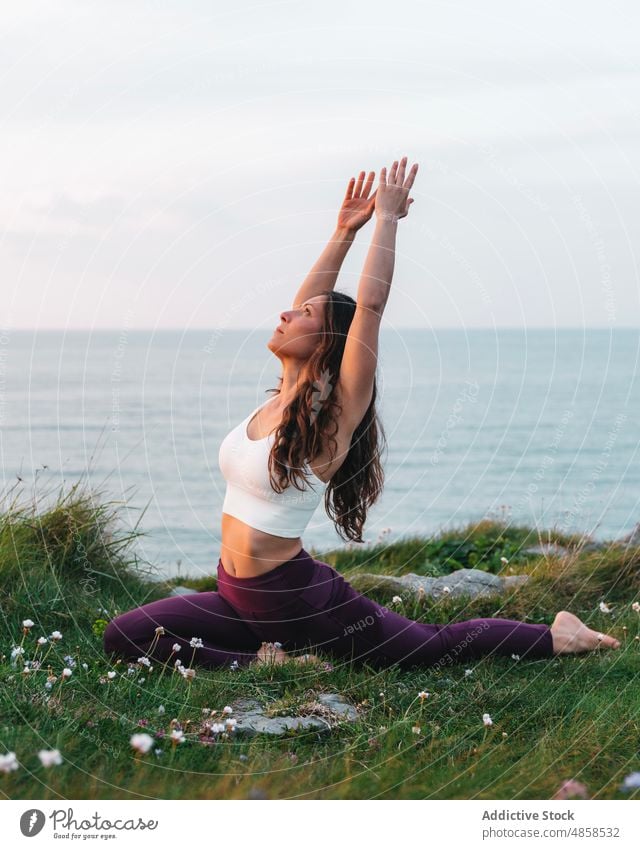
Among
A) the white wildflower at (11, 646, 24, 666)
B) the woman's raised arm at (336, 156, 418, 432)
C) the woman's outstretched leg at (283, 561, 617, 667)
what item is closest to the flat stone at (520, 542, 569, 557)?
the woman's outstretched leg at (283, 561, 617, 667)

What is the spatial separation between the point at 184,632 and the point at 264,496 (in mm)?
914

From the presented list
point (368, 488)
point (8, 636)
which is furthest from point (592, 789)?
point (8, 636)

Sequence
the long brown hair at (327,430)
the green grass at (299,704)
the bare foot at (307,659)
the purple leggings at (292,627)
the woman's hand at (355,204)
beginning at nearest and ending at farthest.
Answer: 1. the green grass at (299,704)
2. the long brown hair at (327,430)
3. the purple leggings at (292,627)
4. the bare foot at (307,659)
5. the woman's hand at (355,204)

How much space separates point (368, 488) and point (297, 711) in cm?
130

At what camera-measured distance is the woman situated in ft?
14.9

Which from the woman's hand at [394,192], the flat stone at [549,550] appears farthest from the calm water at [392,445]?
the woman's hand at [394,192]

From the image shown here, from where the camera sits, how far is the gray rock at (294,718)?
161 inches

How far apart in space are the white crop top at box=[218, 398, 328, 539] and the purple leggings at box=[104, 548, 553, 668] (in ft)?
0.71

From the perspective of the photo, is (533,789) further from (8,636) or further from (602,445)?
(602,445)

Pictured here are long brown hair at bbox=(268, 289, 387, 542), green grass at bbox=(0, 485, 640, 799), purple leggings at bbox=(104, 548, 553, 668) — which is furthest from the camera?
purple leggings at bbox=(104, 548, 553, 668)

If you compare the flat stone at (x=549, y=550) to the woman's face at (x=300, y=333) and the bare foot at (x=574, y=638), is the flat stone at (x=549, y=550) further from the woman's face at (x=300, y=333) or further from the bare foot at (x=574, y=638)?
the woman's face at (x=300, y=333)

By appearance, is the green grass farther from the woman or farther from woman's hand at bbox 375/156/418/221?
woman's hand at bbox 375/156/418/221

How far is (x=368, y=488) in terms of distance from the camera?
5094mm

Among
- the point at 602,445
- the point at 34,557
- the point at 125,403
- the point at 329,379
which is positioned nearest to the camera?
the point at 329,379
